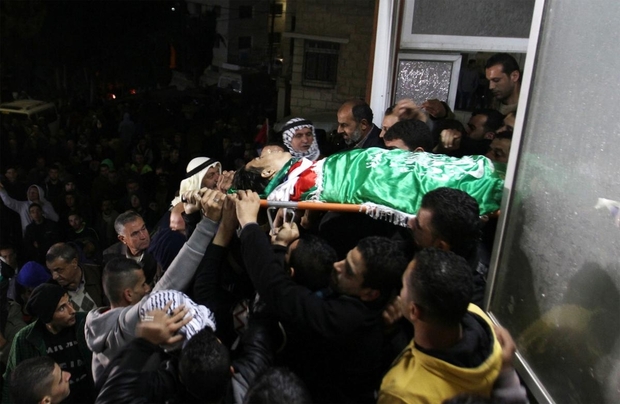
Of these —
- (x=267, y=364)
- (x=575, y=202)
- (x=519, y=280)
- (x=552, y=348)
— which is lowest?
(x=267, y=364)

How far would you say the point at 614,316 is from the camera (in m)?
1.72

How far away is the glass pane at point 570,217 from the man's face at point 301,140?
59.0 inches

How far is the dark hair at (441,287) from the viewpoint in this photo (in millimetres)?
1762

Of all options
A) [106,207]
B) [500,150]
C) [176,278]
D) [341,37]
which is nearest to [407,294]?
[176,278]

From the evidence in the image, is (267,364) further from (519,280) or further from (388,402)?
(519,280)

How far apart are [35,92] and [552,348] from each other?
17539 mm

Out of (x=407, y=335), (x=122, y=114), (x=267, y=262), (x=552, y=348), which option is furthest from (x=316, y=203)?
(x=122, y=114)

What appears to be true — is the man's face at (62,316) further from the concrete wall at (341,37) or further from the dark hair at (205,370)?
the concrete wall at (341,37)

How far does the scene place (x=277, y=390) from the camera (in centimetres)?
167

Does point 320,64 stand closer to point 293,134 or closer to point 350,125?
point 350,125

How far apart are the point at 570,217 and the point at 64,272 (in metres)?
3.32

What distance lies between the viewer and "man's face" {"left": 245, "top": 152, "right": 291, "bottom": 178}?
2.74m

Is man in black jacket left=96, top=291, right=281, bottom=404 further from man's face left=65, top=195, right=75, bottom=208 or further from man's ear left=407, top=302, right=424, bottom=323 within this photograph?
man's face left=65, top=195, right=75, bottom=208

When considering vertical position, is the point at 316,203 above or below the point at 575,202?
below
